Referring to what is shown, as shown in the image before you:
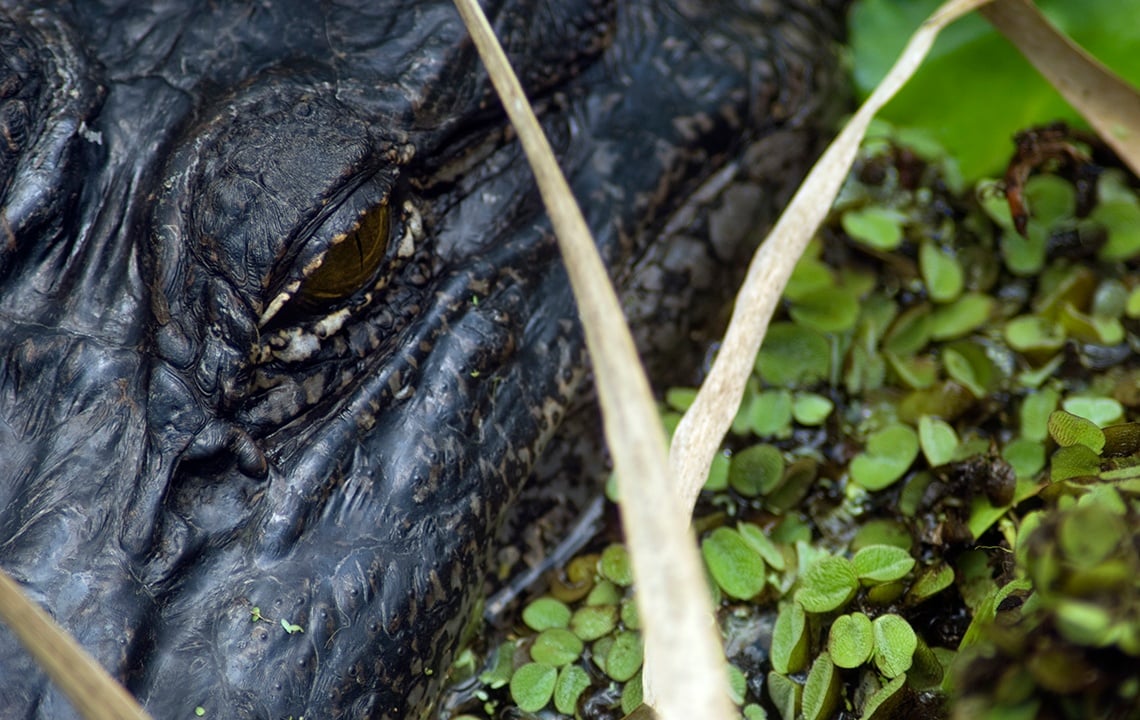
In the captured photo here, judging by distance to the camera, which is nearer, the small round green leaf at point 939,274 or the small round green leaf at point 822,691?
the small round green leaf at point 822,691

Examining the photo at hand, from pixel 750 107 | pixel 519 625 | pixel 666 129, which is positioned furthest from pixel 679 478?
pixel 750 107

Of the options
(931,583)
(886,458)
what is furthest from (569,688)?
(886,458)

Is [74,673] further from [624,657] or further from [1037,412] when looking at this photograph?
[1037,412]

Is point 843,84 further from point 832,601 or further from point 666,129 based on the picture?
point 832,601

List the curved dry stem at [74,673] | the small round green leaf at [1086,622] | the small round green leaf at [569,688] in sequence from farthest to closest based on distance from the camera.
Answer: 1. the small round green leaf at [569,688]
2. the curved dry stem at [74,673]
3. the small round green leaf at [1086,622]

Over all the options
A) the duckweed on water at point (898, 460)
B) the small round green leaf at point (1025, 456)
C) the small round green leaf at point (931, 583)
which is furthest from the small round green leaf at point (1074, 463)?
the small round green leaf at point (1025, 456)

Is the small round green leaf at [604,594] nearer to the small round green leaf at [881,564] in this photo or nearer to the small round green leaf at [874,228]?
the small round green leaf at [881,564]

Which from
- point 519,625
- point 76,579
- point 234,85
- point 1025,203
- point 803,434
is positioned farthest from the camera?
point 1025,203

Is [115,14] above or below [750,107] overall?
above
